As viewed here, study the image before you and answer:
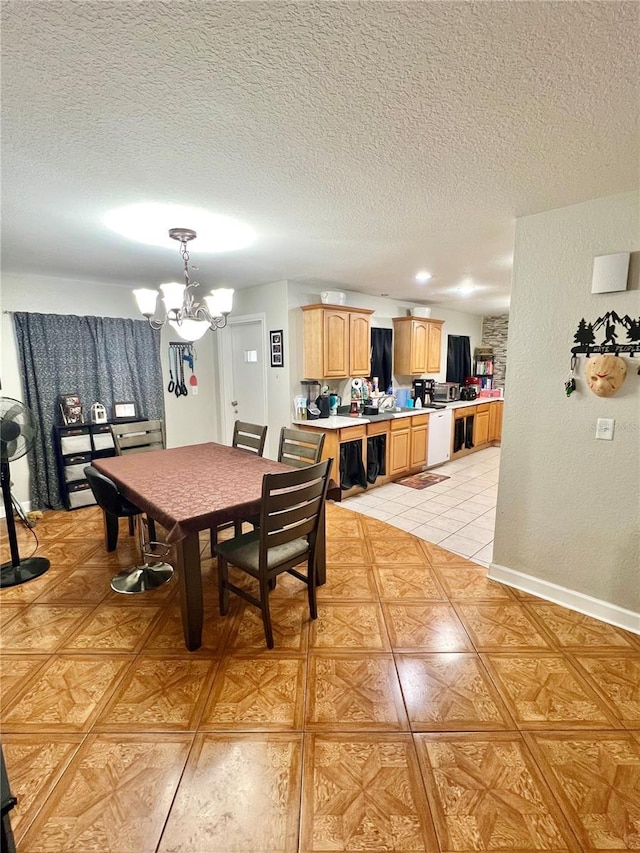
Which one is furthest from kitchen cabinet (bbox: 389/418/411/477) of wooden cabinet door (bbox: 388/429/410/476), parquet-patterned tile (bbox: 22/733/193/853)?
parquet-patterned tile (bbox: 22/733/193/853)

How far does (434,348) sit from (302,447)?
3.90 m

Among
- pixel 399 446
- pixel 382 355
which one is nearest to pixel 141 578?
pixel 399 446

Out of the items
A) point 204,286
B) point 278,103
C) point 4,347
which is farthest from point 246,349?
point 278,103

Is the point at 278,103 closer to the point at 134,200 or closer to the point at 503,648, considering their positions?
the point at 134,200

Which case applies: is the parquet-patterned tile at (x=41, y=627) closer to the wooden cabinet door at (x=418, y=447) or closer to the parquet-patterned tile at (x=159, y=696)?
the parquet-patterned tile at (x=159, y=696)

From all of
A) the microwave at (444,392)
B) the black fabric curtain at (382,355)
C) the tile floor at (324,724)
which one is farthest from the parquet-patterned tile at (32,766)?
the microwave at (444,392)

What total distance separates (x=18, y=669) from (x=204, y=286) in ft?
12.0

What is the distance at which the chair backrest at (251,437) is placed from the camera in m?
3.25

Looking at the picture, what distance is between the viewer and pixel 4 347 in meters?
3.67

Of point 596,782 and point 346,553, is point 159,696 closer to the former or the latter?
point 346,553

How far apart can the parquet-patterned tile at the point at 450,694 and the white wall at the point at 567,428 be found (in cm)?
96

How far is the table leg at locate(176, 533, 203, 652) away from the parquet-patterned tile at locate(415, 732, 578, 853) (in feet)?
3.82

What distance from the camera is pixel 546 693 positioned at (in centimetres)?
177

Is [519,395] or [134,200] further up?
[134,200]
